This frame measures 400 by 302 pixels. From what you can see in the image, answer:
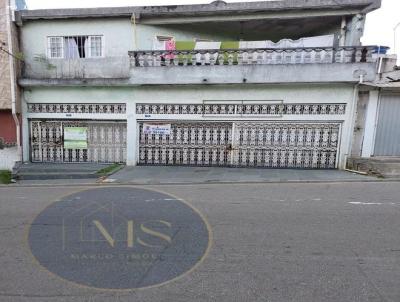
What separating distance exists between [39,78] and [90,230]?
8.38 m

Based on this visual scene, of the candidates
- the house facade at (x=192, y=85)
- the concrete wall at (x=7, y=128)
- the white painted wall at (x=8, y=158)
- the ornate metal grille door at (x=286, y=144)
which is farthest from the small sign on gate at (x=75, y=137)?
the ornate metal grille door at (x=286, y=144)

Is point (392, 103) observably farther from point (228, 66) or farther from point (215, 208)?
point (215, 208)

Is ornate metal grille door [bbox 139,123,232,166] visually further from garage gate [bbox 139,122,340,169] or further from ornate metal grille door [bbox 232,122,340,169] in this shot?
ornate metal grille door [bbox 232,122,340,169]

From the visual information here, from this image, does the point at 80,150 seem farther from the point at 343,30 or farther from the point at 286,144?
the point at 343,30

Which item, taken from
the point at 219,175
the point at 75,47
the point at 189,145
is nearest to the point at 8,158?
the point at 75,47

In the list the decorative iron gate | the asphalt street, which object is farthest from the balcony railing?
the asphalt street

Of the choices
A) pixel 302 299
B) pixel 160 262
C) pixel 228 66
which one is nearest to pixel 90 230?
pixel 160 262

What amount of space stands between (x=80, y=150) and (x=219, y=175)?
584 cm

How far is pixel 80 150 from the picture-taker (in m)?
10.7

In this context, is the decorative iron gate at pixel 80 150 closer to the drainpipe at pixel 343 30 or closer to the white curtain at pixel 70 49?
the white curtain at pixel 70 49

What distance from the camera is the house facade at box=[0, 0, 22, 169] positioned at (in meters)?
9.60

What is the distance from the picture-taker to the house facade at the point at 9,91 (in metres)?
9.60

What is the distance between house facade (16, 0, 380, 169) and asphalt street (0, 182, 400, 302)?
13.0 feet

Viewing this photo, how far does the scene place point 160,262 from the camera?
321cm
